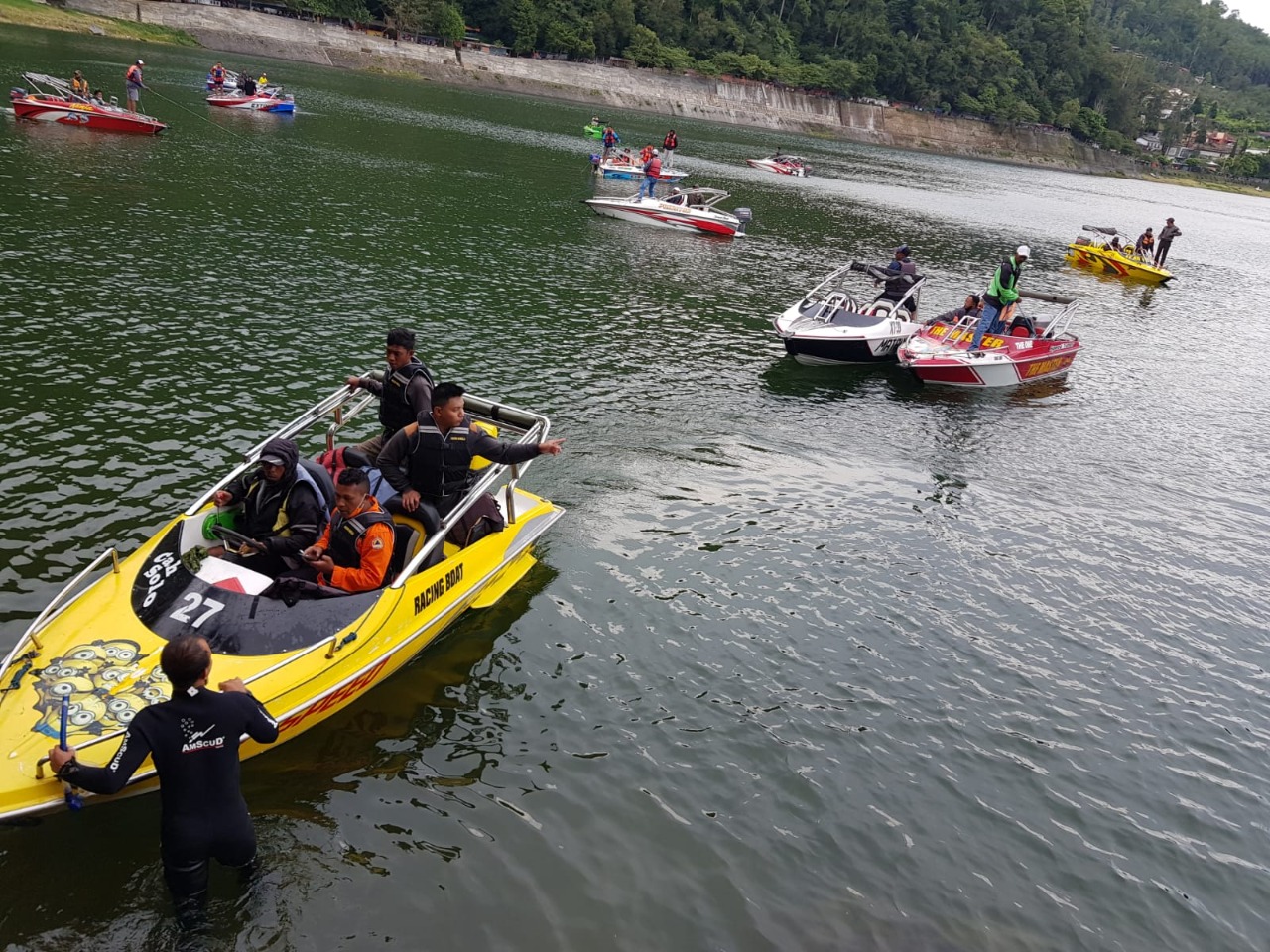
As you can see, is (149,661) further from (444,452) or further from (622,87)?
(622,87)

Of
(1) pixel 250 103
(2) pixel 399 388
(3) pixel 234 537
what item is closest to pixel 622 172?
A: (1) pixel 250 103

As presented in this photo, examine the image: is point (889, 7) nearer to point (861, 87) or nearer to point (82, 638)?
point (861, 87)

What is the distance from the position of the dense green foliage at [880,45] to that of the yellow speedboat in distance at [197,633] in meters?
102

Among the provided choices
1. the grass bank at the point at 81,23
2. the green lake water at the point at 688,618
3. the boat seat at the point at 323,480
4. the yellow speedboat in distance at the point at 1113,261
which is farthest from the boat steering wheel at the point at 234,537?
the grass bank at the point at 81,23

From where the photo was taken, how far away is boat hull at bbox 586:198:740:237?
37750 millimetres

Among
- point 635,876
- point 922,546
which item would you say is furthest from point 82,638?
point 922,546

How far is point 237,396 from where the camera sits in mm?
15953

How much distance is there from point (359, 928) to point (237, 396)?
38.1 feet

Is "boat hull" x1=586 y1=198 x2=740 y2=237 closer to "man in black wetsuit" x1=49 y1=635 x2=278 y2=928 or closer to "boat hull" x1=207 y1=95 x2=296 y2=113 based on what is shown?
"boat hull" x1=207 y1=95 x2=296 y2=113

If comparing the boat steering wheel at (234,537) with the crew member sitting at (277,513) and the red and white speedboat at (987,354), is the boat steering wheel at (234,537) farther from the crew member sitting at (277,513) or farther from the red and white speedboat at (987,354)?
the red and white speedboat at (987,354)

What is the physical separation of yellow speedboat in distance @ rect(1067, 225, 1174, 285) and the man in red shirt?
45.8 m

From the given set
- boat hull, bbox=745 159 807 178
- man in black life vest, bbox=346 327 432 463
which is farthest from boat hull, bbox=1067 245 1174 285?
man in black life vest, bbox=346 327 432 463

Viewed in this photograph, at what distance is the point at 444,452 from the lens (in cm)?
1040

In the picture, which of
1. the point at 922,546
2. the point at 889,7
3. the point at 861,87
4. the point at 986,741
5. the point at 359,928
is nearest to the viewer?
the point at 359,928
